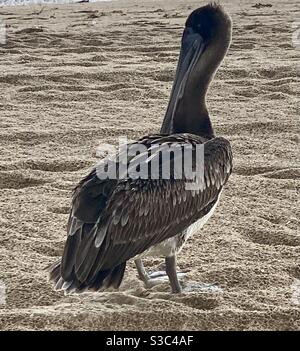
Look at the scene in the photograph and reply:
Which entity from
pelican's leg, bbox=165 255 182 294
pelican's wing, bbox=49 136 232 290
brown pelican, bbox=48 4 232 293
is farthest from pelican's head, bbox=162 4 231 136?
pelican's leg, bbox=165 255 182 294

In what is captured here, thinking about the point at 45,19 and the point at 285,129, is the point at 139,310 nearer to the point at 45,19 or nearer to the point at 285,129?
the point at 285,129

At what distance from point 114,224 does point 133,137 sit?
247 centimetres

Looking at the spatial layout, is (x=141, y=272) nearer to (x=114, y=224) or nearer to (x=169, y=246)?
(x=169, y=246)

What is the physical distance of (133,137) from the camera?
5285mm

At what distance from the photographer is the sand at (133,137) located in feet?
9.68

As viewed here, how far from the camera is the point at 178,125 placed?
354 cm

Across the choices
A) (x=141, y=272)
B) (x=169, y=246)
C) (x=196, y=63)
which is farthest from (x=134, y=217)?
(x=196, y=63)

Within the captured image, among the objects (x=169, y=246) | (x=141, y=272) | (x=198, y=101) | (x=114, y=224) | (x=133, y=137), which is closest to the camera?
(x=114, y=224)

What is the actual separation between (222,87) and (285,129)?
4.66 feet

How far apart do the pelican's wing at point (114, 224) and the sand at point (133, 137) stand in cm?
18

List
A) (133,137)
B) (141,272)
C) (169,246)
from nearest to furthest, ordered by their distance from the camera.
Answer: (169,246) < (141,272) < (133,137)

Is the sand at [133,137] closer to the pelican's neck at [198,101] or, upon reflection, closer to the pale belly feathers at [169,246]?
the pale belly feathers at [169,246]

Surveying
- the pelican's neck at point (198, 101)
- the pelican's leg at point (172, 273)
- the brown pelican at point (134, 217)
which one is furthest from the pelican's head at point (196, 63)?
the pelican's leg at point (172, 273)
